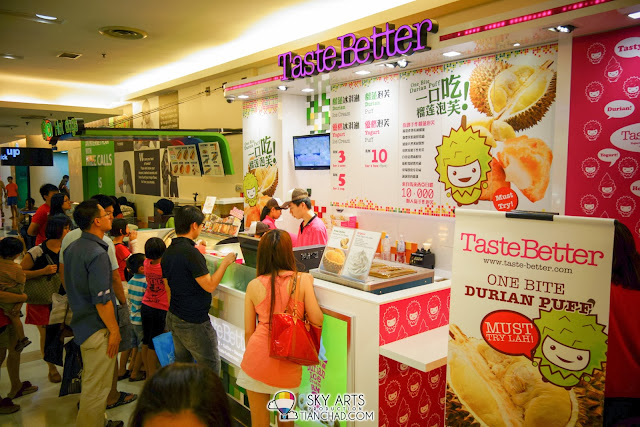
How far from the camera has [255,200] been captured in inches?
284

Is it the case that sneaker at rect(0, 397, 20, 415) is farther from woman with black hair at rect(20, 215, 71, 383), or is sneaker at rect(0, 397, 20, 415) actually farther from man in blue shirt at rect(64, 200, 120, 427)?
man in blue shirt at rect(64, 200, 120, 427)

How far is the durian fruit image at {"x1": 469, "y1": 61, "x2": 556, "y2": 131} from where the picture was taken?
3.89 metres

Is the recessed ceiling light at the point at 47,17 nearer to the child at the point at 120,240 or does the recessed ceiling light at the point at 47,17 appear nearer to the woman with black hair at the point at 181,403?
the child at the point at 120,240

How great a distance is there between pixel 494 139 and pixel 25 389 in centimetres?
470

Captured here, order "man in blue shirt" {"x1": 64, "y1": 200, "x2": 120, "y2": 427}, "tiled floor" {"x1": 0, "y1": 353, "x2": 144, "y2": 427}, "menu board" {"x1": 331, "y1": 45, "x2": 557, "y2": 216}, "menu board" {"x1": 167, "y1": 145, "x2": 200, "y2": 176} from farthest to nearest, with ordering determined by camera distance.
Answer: "menu board" {"x1": 167, "y1": 145, "x2": 200, "y2": 176} → "menu board" {"x1": 331, "y1": 45, "x2": 557, "y2": 216} → "tiled floor" {"x1": 0, "y1": 353, "x2": 144, "y2": 427} → "man in blue shirt" {"x1": 64, "y1": 200, "x2": 120, "y2": 427}

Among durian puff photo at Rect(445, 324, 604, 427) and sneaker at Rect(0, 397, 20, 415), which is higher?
durian puff photo at Rect(445, 324, 604, 427)

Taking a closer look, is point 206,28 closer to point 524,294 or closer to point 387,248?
point 387,248

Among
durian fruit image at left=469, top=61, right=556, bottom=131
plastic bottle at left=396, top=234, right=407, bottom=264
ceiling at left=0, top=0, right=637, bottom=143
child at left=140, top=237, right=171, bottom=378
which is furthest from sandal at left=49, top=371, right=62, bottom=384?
durian fruit image at left=469, top=61, right=556, bottom=131

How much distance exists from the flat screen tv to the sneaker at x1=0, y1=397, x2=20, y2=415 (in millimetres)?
4070

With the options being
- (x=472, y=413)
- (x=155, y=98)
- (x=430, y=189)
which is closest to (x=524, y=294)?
(x=472, y=413)

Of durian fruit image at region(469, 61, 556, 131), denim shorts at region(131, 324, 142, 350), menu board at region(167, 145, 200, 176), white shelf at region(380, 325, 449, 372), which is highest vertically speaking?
durian fruit image at region(469, 61, 556, 131)

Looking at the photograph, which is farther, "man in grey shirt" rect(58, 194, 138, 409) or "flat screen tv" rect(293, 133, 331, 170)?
"flat screen tv" rect(293, 133, 331, 170)

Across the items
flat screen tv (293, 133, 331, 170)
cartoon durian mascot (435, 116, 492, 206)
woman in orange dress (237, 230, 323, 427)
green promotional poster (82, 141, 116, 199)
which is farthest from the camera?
green promotional poster (82, 141, 116, 199)

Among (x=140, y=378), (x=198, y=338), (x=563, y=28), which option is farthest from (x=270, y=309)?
(x=563, y=28)
